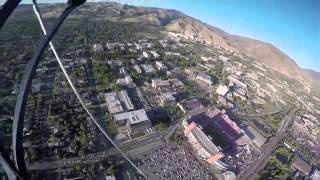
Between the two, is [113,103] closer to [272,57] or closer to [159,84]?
[159,84]

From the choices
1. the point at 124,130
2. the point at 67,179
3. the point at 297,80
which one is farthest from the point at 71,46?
the point at 297,80

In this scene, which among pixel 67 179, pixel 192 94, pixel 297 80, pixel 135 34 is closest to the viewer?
pixel 67 179

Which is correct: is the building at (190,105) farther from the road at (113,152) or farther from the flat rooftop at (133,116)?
the flat rooftop at (133,116)

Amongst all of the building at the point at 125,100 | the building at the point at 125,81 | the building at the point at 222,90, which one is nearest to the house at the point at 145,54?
the building at the point at 125,81

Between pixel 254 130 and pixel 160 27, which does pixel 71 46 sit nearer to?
pixel 254 130

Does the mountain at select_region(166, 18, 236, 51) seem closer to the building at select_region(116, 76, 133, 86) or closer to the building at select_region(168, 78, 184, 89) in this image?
the building at select_region(168, 78, 184, 89)

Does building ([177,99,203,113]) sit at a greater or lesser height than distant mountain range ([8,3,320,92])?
greater

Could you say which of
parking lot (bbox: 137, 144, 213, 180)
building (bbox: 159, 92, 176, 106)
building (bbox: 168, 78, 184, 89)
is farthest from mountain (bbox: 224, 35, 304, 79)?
parking lot (bbox: 137, 144, 213, 180)
